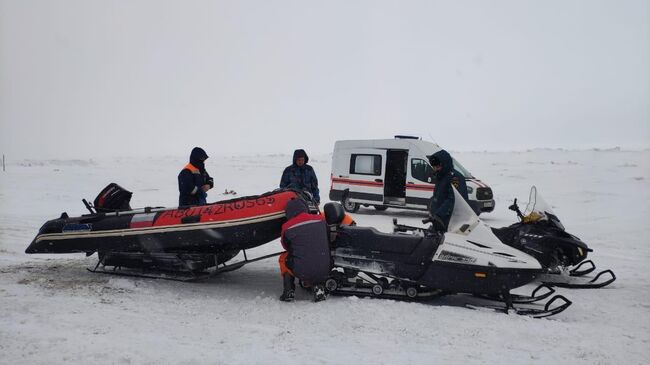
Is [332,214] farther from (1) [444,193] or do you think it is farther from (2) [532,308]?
(2) [532,308]

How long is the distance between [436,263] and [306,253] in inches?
56.6

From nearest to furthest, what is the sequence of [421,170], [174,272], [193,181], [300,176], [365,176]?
[174,272]
[193,181]
[300,176]
[421,170]
[365,176]

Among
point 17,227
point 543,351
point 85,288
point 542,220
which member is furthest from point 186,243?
point 17,227

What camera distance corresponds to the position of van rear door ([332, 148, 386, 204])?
14.3 meters

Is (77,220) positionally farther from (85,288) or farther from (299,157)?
(299,157)

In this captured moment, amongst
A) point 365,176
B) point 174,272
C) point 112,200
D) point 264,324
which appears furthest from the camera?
point 365,176

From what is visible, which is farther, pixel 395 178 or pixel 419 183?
pixel 395 178

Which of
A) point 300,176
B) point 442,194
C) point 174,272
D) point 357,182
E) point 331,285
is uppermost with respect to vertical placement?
point 442,194

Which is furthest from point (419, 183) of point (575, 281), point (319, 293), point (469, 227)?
point (319, 293)

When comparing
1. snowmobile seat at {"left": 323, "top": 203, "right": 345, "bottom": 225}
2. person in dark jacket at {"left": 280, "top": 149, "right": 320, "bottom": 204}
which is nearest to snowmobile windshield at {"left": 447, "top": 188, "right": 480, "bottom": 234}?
snowmobile seat at {"left": 323, "top": 203, "right": 345, "bottom": 225}

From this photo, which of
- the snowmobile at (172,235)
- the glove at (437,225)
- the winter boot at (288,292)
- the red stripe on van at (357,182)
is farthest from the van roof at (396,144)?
the winter boot at (288,292)

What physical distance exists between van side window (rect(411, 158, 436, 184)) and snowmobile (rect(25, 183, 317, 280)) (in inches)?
313

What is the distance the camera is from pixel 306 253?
543 cm

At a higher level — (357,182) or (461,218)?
(461,218)
